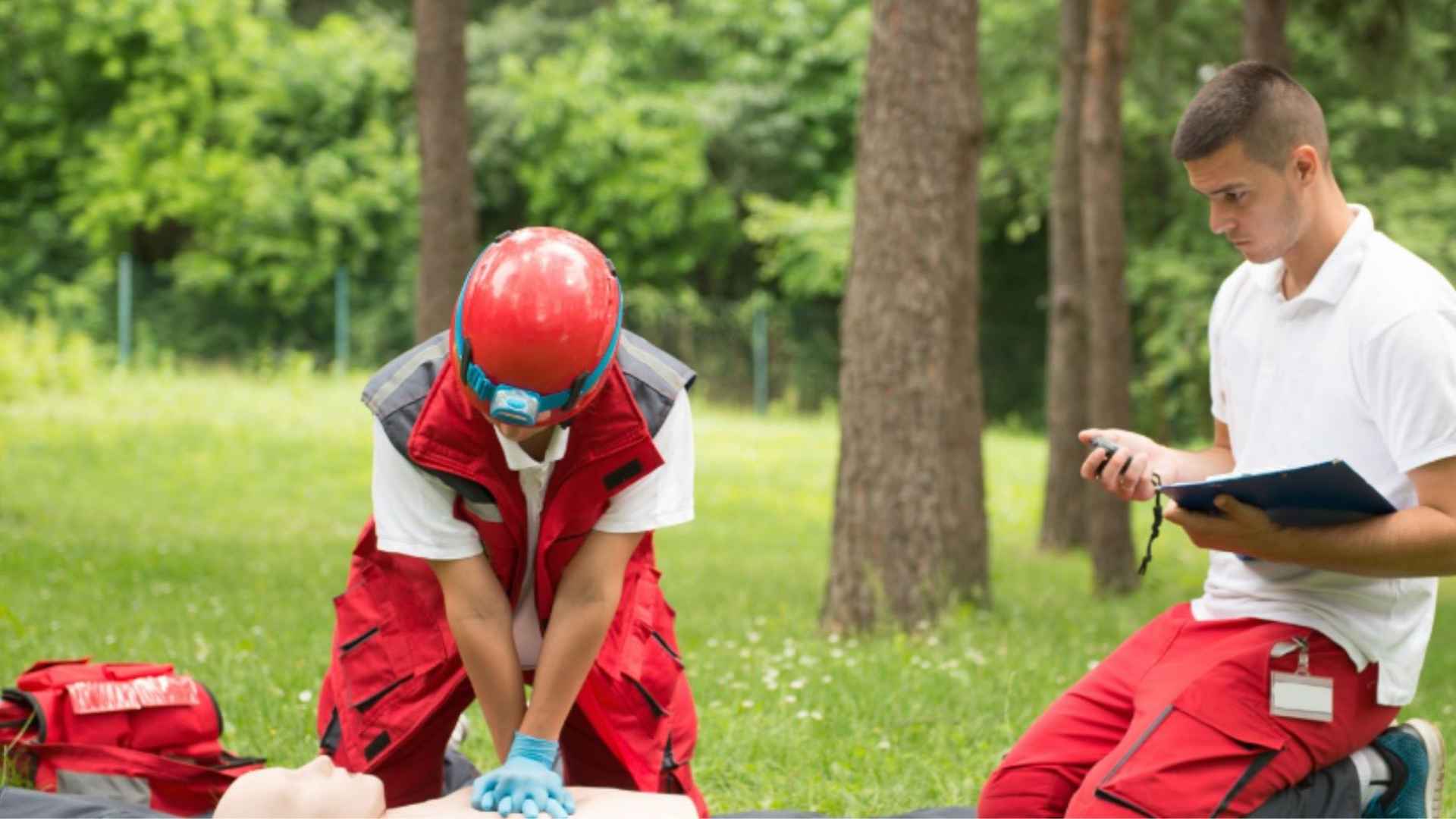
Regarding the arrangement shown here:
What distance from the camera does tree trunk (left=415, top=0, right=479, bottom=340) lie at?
368 inches

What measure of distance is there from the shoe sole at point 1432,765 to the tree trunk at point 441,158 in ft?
21.7

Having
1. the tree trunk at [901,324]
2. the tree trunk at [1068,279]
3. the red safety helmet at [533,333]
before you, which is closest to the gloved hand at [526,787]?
the red safety helmet at [533,333]

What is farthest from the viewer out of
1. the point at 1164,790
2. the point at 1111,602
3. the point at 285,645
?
the point at 1111,602

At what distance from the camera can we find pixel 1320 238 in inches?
142

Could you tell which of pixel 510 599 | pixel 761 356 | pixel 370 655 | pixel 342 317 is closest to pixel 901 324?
pixel 510 599

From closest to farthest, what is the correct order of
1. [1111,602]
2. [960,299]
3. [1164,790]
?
[1164,790]
[960,299]
[1111,602]

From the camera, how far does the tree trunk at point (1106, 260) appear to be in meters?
9.69

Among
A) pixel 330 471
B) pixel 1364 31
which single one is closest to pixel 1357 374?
pixel 1364 31

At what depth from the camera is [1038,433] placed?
28.3 meters

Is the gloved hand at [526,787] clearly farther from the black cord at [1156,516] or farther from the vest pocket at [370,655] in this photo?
the black cord at [1156,516]

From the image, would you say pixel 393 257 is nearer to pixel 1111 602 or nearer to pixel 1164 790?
pixel 1111 602

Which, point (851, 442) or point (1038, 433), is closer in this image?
point (851, 442)

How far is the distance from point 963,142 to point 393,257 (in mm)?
21181

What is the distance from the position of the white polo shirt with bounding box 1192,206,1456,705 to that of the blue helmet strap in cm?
154
